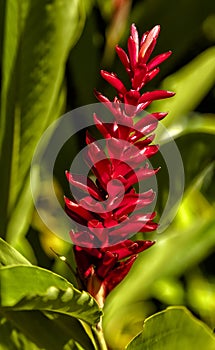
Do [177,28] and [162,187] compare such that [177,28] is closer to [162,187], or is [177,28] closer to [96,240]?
[162,187]

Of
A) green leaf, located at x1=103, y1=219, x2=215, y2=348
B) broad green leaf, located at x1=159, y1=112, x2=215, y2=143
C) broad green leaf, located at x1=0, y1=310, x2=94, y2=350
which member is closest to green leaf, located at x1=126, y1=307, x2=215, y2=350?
broad green leaf, located at x1=0, y1=310, x2=94, y2=350

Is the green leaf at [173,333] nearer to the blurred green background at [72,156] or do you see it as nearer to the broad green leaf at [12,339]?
the broad green leaf at [12,339]

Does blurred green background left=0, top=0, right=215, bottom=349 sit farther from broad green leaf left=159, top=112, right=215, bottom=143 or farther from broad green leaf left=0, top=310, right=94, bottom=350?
broad green leaf left=0, top=310, right=94, bottom=350

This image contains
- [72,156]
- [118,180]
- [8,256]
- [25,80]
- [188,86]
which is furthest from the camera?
[72,156]

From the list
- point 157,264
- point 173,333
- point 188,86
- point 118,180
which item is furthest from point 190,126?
point 118,180

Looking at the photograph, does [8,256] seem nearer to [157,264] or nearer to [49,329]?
[49,329]

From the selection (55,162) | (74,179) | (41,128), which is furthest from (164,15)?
(74,179)
